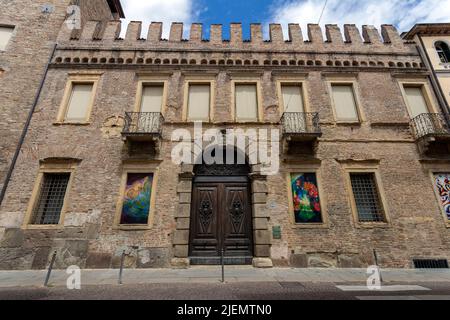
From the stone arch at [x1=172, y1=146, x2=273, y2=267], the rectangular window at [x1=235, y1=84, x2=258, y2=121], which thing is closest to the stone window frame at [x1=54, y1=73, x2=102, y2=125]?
the stone arch at [x1=172, y1=146, x2=273, y2=267]

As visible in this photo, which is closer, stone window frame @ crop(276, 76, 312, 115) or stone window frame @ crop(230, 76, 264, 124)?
stone window frame @ crop(230, 76, 264, 124)

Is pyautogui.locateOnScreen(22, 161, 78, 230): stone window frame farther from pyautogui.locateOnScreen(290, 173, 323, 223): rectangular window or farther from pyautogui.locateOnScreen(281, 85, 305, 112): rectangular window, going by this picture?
pyautogui.locateOnScreen(281, 85, 305, 112): rectangular window

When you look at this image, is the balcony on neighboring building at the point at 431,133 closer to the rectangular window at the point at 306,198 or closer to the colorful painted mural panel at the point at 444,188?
the colorful painted mural panel at the point at 444,188

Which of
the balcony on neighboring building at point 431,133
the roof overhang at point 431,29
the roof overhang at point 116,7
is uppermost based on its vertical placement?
the roof overhang at point 116,7

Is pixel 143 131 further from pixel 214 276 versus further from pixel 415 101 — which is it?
pixel 415 101

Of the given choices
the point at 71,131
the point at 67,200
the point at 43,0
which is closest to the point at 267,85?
the point at 71,131

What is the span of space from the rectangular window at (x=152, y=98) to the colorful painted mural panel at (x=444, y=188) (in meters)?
12.8

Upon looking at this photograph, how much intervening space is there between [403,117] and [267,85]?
6680 millimetres

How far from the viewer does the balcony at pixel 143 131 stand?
947 cm

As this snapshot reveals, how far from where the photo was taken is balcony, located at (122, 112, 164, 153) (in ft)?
31.1

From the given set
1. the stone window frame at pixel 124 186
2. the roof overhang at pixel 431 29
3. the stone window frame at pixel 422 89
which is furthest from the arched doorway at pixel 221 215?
the roof overhang at pixel 431 29

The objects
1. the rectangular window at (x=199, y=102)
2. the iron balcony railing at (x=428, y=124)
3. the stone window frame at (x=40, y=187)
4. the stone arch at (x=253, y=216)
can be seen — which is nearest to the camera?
the stone arch at (x=253, y=216)

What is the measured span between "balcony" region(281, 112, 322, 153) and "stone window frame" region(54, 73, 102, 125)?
905 centimetres

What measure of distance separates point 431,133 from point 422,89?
3.55 meters
